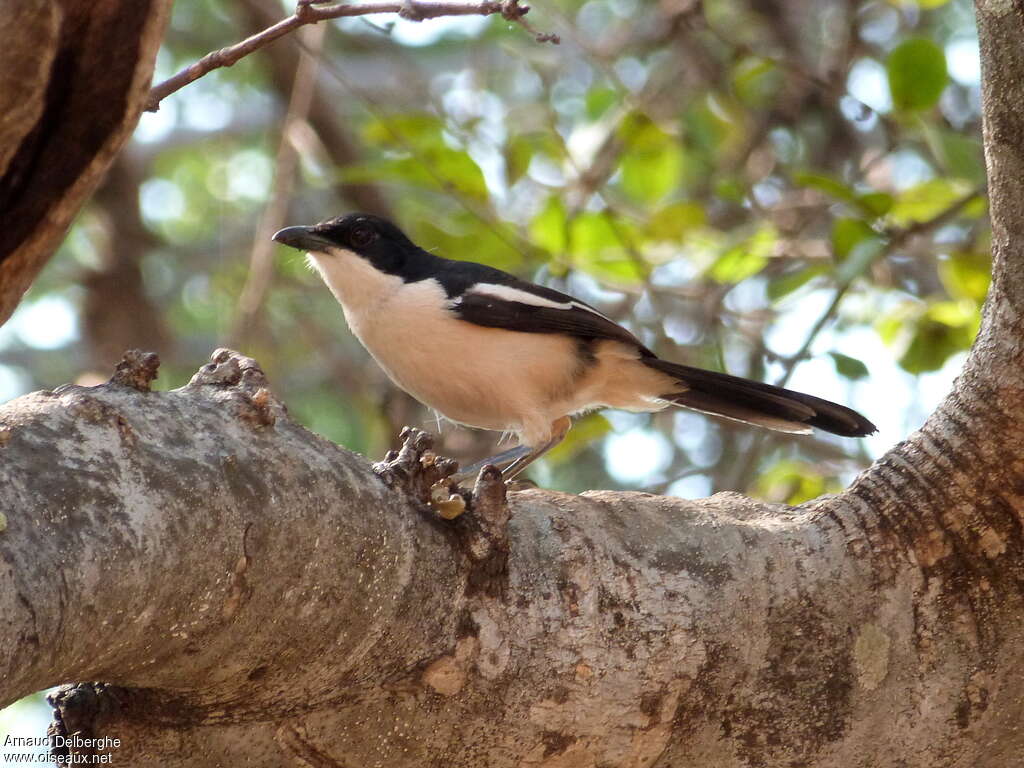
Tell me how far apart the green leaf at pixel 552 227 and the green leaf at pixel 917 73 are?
63.0 inches

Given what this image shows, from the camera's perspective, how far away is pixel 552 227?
5.78 metres

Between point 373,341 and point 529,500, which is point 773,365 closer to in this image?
point 373,341

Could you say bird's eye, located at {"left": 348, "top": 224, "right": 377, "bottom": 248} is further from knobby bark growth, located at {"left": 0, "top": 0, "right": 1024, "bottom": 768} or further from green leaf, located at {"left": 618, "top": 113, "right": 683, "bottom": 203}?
knobby bark growth, located at {"left": 0, "top": 0, "right": 1024, "bottom": 768}

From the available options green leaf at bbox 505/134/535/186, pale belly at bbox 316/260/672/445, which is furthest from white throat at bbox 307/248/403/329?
green leaf at bbox 505/134/535/186

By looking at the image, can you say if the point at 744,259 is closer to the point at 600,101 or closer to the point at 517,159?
the point at 517,159

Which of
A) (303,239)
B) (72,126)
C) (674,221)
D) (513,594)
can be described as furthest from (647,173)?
(72,126)

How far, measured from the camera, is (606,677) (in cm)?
280

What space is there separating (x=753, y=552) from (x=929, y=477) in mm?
472

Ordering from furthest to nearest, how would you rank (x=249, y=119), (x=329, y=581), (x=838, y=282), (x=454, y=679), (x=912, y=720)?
(x=249, y=119), (x=838, y=282), (x=912, y=720), (x=454, y=679), (x=329, y=581)

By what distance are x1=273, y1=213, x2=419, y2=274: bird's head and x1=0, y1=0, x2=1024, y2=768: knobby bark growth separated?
2.35 m

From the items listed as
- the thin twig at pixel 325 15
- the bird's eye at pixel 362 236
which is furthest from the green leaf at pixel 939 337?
the thin twig at pixel 325 15

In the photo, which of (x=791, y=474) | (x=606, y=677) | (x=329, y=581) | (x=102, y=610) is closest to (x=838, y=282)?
(x=791, y=474)

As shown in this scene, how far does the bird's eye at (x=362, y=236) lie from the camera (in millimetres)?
Result: 5383

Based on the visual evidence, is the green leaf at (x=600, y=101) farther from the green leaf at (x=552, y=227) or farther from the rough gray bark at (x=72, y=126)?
the rough gray bark at (x=72, y=126)
